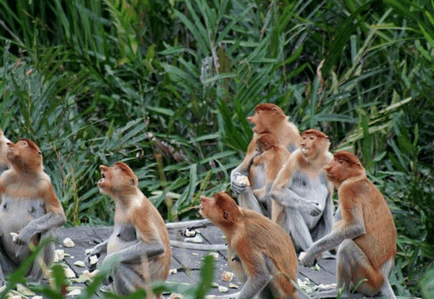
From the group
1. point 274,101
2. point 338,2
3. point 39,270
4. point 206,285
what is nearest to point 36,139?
point 274,101

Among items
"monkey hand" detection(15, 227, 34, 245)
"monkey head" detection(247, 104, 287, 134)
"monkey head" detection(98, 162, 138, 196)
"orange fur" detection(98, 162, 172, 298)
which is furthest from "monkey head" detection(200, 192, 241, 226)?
"monkey head" detection(247, 104, 287, 134)

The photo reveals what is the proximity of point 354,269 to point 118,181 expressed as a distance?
1.21 metres

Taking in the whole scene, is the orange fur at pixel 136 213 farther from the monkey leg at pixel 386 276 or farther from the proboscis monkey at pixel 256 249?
the monkey leg at pixel 386 276

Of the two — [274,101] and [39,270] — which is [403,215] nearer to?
[274,101]

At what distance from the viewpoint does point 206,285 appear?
2.26 metres

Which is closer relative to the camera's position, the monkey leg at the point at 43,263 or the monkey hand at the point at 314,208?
the monkey leg at the point at 43,263

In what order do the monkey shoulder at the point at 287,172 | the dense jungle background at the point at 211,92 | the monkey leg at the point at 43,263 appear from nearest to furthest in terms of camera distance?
the monkey leg at the point at 43,263, the monkey shoulder at the point at 287,172, the dense jungle background at the point at 211,92

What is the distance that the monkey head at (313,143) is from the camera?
5.21m

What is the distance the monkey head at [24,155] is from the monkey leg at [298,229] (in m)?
1.54

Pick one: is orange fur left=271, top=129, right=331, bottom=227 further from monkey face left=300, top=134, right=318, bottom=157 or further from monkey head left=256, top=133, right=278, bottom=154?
monkey head left=256, top=133, right=278, bottom=154

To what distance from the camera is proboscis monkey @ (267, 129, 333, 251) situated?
5262mm

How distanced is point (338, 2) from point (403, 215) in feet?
8.23

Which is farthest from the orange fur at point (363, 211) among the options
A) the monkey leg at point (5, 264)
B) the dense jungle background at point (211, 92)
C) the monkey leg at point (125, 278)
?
the dense jungle background at point (211, 92)

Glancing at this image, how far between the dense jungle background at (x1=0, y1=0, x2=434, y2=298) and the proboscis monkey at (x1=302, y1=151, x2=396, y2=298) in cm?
190
